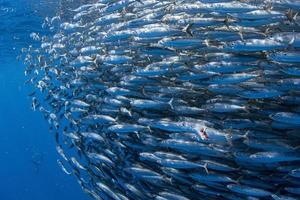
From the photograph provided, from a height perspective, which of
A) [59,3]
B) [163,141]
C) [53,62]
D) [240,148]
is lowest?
[240,148]

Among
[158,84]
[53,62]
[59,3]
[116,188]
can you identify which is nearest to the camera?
[158,84]

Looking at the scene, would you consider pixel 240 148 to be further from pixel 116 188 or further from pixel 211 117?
Answer: pixel 116 188

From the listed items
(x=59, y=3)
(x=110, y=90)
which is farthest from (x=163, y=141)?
(x=59, y=3)

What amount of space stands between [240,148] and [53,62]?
6831mm

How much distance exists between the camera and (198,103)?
6406 mm

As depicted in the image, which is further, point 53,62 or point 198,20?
point 53,62

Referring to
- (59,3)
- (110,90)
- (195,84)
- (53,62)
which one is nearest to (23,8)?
(59,3)

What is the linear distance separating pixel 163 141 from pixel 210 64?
4.71ft

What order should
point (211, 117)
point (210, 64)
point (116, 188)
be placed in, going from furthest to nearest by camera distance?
point (116, 188)
point (211, 117)
point (210, 64)

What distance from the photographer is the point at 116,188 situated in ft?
25.6

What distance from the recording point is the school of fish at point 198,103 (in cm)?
532

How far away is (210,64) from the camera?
5.57 metres

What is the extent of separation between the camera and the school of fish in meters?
5.32

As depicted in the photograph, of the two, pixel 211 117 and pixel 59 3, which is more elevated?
pixel 59 3
